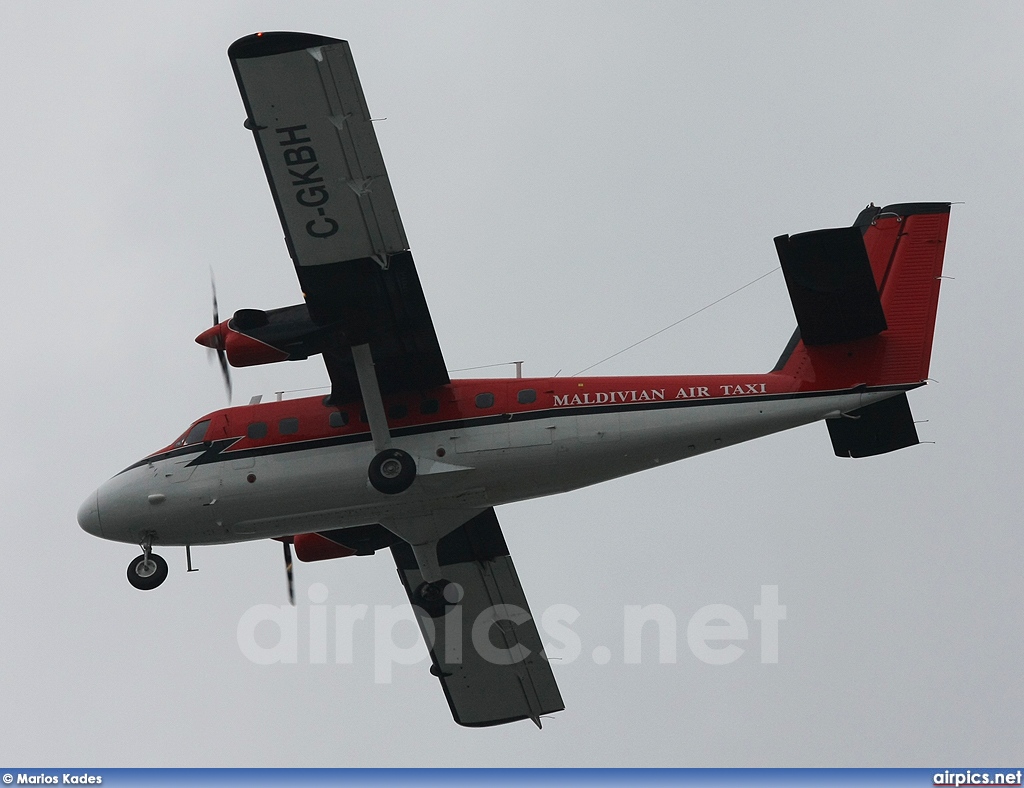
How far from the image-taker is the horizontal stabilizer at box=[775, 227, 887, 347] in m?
20.8

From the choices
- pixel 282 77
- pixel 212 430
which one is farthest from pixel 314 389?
pixel 282 77

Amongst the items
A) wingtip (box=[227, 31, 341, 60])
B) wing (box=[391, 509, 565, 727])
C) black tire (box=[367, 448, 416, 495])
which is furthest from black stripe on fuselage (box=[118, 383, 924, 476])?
wingtip (box=[227, 31, 341, 60])

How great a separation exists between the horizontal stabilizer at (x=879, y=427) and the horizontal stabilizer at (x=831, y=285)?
4.05 ft

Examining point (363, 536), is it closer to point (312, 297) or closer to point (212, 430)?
point (212, 430)

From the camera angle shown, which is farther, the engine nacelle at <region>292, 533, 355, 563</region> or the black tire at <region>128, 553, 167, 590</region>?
the engine nacelle at <region>292, 533, 355, 563</region>

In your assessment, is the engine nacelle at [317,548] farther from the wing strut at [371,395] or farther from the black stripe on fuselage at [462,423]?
the wing strut at [371,395]

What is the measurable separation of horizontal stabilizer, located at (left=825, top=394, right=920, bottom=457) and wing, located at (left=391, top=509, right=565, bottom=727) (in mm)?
6655

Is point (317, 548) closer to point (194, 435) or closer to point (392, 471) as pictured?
point (194, 435)

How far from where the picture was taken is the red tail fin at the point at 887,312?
21453mm

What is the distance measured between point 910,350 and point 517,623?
912 cm

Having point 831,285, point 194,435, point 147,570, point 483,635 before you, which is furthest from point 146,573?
point 831,285

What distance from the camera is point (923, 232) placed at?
73.9 feet

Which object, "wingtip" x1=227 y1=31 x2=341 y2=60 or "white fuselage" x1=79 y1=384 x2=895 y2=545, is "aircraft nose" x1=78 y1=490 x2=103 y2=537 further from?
"wingtip" x1=227 y1=31 x2=341 y2=60

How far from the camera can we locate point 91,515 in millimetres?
24250
